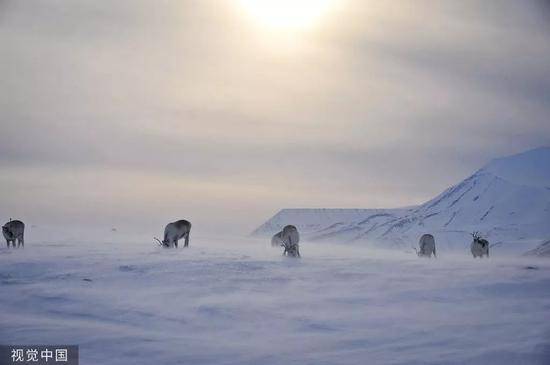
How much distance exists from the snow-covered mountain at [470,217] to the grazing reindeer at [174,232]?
35198mm

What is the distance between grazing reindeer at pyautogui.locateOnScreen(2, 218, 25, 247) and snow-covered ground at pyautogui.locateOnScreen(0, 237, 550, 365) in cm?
384

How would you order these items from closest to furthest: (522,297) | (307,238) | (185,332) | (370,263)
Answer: (185,332), (522,297), (370,263), (307,238)

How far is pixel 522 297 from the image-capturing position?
17.3 metres

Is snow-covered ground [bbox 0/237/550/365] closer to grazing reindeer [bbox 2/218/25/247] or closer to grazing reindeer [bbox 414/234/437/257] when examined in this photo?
grazing reindeer [bbox 2/218/25/247]

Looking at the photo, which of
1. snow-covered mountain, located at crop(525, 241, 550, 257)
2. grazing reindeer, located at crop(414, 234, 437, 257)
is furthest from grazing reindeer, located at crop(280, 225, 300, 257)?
snow-covered mountain, located at crop(525, 241, 550, 257)

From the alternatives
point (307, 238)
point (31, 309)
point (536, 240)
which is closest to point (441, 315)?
point (31, 309)

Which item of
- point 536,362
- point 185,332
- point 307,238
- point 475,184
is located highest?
point 475,184

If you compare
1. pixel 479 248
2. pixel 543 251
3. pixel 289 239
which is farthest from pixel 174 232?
pixel 543 251

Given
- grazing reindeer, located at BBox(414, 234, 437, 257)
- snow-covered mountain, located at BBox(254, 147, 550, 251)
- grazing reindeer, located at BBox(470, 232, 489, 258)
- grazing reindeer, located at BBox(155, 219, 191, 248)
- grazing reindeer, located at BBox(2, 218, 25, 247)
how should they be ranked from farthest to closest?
snow-covered mountain, located at BBox(254, 147, 550, 251), grazing reindeer, located at BBox(470, 232, 489, 258), grazing reindeer, located at BBox(414, 234, 437, 257), grazing reindeer, located at BBox(155, 219, 191, 248), grazing reindeer, located at BBox(2, 218, 25, 247)

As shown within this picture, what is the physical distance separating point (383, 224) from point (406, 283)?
2410 inches

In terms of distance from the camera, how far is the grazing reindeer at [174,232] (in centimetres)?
2875

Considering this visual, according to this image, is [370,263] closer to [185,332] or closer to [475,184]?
[185,332]

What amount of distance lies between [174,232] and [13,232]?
22.5 feet

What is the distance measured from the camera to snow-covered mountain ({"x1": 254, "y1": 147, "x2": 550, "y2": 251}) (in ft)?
204
